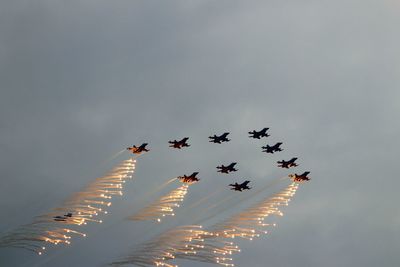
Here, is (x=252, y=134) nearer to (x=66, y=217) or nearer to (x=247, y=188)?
(x=247, y=188)

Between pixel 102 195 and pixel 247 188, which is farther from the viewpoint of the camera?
pixel 247 188

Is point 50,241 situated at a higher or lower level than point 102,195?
lower

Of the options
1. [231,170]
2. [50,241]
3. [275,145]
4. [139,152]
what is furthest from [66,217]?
[275,145]

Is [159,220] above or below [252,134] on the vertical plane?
below

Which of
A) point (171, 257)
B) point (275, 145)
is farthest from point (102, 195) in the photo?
point (275, 145)

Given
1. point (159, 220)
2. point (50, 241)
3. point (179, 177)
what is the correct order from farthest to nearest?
point (179, 177)
point (159, 220)
point (50, 241)

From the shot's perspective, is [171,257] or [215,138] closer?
[171,257]

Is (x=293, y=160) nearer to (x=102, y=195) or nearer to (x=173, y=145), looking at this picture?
(x=173, y=145)

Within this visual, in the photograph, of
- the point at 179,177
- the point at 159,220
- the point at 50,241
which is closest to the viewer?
the point at 50,241

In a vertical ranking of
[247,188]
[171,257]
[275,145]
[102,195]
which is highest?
[275,145]

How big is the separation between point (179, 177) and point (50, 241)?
43.2 metres

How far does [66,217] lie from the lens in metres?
139

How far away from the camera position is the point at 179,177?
166 m

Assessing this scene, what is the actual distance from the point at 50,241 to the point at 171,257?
24564mm
